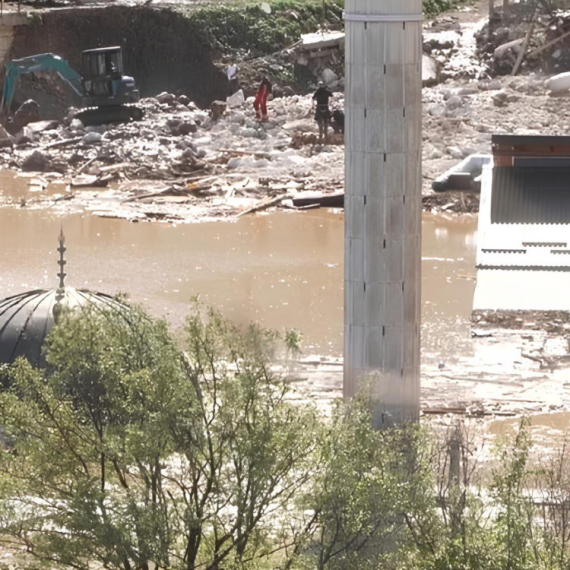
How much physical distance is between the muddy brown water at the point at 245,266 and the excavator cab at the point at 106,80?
890 cm

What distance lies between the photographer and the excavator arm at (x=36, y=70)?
45.6 m

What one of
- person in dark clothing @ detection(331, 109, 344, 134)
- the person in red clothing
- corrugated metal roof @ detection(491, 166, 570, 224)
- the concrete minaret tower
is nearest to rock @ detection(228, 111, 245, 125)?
the person in red clothing

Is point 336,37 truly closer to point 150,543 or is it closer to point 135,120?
point 135,120

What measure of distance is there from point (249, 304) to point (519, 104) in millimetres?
19990

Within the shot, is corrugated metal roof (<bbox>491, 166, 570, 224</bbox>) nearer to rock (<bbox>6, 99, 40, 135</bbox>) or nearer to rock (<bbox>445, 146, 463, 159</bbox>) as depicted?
rock (<bbox>445, 146, 463, 159</bbox>)

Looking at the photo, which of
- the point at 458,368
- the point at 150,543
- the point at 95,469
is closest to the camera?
the point at 150,543

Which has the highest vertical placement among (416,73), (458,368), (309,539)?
(416,73)

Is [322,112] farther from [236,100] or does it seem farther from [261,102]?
[236,100]

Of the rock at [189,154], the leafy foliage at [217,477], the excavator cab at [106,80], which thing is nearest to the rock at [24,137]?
the excavator cab at [106,80]

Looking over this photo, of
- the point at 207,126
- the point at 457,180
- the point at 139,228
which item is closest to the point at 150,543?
the point at 139,228

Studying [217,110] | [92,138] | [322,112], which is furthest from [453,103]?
[92,138]

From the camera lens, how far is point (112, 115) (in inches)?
1736

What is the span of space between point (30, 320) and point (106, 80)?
2608 centimetres

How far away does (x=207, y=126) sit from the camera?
4444 cm
